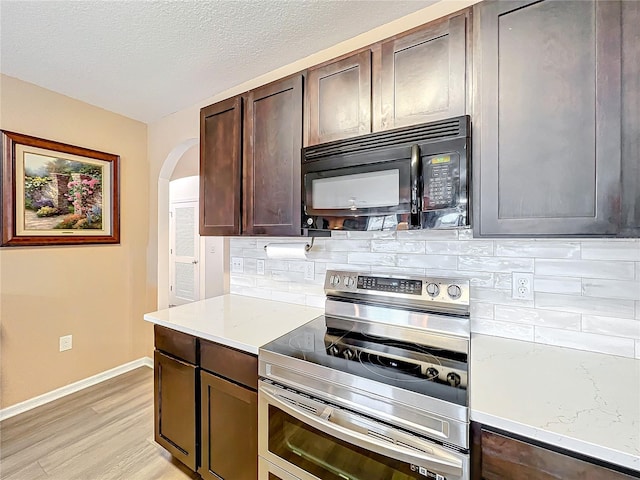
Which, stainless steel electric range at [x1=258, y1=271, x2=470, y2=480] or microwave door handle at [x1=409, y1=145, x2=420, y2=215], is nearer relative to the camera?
stainless steel electric range at [x1=258, y1=271, x2=470, y2=480]

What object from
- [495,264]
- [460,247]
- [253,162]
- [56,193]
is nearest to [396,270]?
[460,247]

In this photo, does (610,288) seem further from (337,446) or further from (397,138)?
(337,446)

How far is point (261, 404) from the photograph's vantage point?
130 cm

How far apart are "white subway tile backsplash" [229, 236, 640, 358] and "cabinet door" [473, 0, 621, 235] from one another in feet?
1.10

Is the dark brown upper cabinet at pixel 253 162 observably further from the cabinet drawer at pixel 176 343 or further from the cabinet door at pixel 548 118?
the cabinet door at pixel 548 118

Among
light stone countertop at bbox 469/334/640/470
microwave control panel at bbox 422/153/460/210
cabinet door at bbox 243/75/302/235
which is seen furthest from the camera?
cabinet door at bbox 243/75/302/235

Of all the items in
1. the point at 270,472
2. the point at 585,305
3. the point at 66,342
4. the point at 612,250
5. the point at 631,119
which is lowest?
the point at 270,472

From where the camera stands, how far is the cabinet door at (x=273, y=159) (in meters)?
1.63

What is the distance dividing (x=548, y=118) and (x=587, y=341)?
90 cm

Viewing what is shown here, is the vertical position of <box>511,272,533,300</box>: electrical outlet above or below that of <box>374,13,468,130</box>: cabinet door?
below

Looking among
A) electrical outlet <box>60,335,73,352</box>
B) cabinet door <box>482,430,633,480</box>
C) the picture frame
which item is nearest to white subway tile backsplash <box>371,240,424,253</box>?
cabinet door <box>482,430,633,480</box>

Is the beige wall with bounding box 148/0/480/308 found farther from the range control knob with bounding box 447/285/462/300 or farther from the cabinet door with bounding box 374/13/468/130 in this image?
the range control knob with bounding box 447/285/462/300

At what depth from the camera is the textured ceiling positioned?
1531 millimetres

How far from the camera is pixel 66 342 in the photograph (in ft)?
8.48
